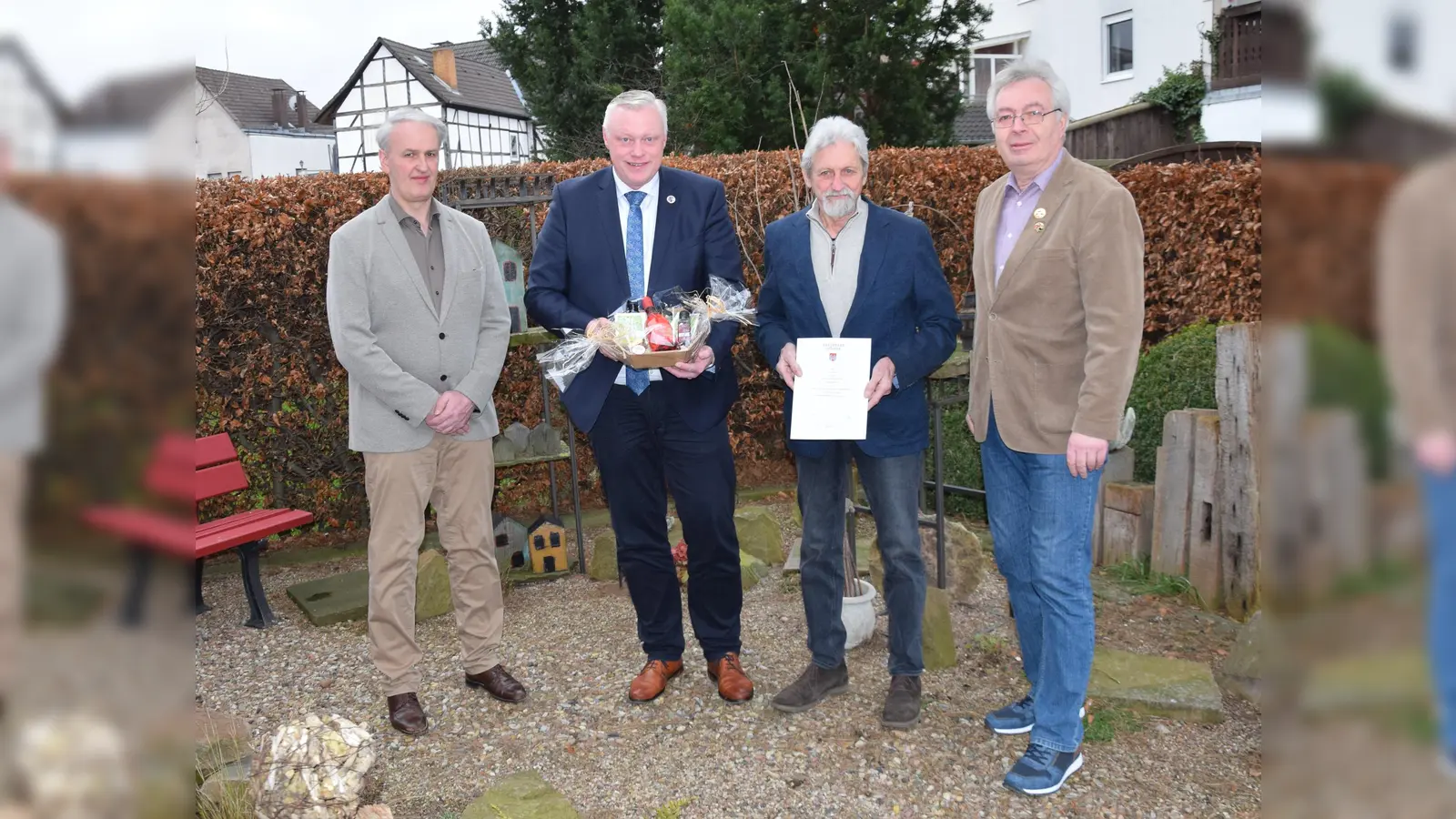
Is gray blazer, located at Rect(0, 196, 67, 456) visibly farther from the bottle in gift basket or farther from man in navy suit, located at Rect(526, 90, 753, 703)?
man in navy suit, located at Rect(526, 90, 753, 703)

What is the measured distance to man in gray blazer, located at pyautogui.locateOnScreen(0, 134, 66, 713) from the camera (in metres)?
0.48

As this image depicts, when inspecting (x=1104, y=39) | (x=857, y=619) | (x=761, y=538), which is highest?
(x=1104, y=39)

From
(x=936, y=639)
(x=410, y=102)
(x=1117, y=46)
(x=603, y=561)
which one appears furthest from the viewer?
(x=410, y=102)

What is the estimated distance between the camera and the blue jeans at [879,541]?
3.66 meters

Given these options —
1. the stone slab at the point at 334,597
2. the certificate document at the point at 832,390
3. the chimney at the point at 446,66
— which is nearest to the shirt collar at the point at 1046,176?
the certificate document at the point at 832,390

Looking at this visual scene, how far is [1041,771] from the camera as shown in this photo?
10.9 feet

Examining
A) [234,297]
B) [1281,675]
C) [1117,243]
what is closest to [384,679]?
[234,297]

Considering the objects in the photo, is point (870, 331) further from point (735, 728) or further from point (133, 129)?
point (133, 129)

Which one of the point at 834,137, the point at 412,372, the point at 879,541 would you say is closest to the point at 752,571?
the point at 879,541

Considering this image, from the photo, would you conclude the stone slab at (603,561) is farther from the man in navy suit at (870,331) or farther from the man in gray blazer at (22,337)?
the man in gray blazer at (22,337)

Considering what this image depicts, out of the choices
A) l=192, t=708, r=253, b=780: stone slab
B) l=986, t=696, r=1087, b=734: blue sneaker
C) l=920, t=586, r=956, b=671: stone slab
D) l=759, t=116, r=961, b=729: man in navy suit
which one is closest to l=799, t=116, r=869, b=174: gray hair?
l=759, t=116, r=961, b=729: man in navy suit

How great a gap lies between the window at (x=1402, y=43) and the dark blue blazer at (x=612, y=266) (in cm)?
340

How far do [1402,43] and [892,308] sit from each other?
3.18 metres

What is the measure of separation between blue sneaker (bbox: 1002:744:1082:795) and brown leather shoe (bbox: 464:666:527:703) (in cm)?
195
